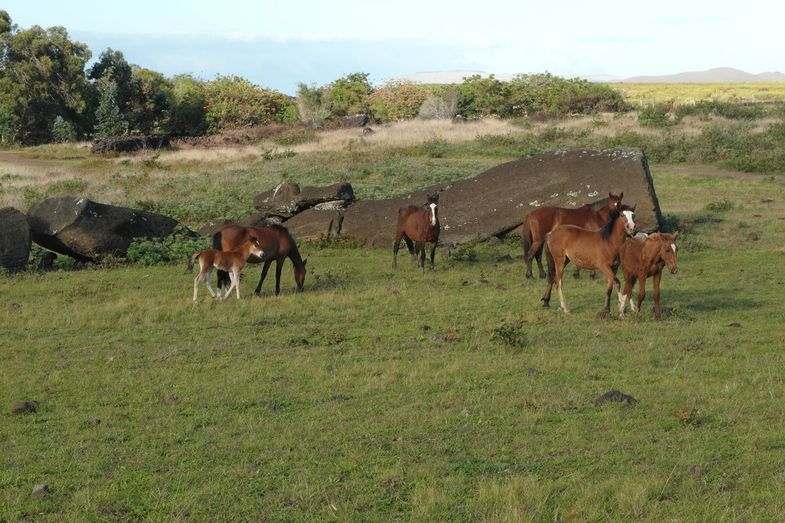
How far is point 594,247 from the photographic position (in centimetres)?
1616

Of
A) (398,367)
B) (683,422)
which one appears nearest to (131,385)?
(398,367)

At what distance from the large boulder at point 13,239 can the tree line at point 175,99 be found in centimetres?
4779

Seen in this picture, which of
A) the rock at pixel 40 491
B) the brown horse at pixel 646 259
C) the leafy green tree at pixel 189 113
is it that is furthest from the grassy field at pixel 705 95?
the rock at pixel 40 491

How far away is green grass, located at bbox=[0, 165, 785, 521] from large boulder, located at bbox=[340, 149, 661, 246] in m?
5.27

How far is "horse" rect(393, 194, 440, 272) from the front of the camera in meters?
22.0

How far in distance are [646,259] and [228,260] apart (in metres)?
7.52

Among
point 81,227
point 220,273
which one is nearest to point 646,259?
point 220,273

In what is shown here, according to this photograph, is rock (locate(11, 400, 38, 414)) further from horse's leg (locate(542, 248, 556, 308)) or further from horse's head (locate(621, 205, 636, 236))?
horse's head (locate(621, 205, 636, 236))

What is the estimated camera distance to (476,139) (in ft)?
165

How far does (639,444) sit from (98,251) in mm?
16782

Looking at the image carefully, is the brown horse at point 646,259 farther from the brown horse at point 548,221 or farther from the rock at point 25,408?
the rock at point 25,408

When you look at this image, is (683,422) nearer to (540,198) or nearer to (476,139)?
(540,198)

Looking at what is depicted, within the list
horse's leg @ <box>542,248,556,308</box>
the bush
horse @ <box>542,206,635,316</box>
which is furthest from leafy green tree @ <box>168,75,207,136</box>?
horse @ <box>542,206,635,316</box>

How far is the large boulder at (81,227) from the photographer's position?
22.4 metres
